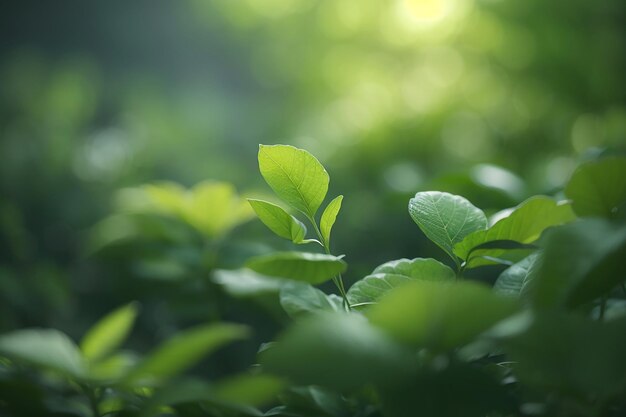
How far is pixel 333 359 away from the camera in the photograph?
9.9 inches

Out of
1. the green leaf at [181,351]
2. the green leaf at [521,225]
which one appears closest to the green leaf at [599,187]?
the green leaf at [521,225]

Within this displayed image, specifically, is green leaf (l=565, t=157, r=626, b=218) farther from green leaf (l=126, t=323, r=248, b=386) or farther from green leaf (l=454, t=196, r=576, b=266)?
green leaf (l=126, t=323, r=248, b=386)

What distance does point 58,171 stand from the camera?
1.12 metres

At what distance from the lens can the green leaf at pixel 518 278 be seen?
37 centimetres

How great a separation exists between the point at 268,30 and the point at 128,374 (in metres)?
1.72

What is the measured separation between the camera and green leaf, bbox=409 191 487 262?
384mm

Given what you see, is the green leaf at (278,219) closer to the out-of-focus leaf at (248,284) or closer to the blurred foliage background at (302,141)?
the out-of-focus leaf at (248,284)

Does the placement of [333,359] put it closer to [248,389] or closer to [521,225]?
[248,389]

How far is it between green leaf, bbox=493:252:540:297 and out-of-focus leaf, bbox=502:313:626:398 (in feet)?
0.35

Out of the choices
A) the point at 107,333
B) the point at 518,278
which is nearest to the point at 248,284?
the point at 107,333

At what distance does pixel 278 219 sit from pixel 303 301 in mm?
60

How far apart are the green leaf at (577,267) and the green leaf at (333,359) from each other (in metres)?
0.09

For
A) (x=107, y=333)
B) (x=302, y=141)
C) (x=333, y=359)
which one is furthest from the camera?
(x=302, y=141)

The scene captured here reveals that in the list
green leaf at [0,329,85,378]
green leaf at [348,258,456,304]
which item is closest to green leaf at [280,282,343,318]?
green leaf at [348,258,456,304]
